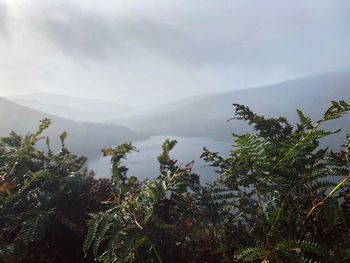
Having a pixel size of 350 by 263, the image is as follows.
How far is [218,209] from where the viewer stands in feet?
7.67

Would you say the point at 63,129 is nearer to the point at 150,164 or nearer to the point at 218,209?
the point at 150,164

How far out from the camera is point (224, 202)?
2299mm

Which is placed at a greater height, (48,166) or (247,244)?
(48,166)

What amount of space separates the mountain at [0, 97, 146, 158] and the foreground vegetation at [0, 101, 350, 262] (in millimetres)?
80859

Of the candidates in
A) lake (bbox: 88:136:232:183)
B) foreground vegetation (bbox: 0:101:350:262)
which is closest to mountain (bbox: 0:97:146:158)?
lake (bbox: 88:136:232:183)

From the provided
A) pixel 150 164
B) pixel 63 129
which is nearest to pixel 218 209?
pixel 150 164

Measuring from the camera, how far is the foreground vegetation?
1.88 metres

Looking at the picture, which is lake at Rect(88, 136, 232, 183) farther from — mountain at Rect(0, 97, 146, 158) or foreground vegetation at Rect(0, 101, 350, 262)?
foreground vegetation at Rect(0, 101, 350, 262)

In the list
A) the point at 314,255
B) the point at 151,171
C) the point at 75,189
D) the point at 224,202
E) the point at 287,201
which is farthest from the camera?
the point at 151,171

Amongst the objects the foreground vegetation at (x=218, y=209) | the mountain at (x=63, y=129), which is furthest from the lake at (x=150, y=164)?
the foreground vegetation at (x=218, y=209)

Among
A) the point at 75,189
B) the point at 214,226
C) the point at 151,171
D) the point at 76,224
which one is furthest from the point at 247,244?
the point at 151,171

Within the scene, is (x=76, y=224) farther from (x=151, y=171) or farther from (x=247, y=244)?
(x=151, y=171)

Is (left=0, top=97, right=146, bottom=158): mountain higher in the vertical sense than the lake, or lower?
higher

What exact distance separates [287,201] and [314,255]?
286 millimetres
